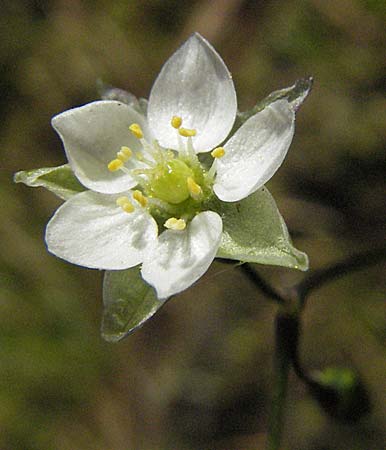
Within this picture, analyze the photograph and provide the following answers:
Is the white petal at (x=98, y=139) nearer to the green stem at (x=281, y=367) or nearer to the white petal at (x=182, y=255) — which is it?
the white petal at (x=182, y=255)

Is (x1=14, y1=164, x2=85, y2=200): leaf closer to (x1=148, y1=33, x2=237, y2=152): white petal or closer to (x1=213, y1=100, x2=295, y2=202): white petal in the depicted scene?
(x1=148, y1=33, x2=237, y2=152): white petal

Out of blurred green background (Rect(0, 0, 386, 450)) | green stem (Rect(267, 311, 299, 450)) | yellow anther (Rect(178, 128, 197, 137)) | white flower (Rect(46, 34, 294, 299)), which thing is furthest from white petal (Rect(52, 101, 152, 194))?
blurred green background (Rect(0, 0, 386, 450))

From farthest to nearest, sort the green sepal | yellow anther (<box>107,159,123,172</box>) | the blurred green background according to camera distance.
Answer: the blurred green background → the green sepal → yellow anther (<box>107,159,123,172</box>)

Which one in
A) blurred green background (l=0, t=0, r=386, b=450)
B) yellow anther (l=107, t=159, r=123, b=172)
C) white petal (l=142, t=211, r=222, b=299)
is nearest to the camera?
white petal (l=142, t=211, r=222, b=299)

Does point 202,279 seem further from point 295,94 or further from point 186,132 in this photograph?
point 295,94

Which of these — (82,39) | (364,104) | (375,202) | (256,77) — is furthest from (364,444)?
(82,39)

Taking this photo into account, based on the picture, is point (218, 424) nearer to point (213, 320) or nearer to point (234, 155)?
point (213, 320)

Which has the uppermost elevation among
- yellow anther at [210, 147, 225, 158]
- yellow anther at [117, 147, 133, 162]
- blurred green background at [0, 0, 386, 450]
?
yellow anther at [210, 147, 225, 158]

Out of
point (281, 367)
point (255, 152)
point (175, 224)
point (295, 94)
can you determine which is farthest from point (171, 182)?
point (281, 367)
